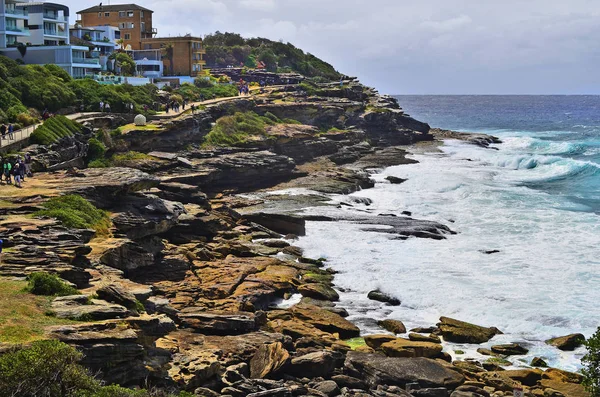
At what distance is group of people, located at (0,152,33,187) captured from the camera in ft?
120

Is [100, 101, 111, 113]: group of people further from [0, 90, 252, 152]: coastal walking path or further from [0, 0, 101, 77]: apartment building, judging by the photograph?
[0, 0, 101, 77]: apartment building

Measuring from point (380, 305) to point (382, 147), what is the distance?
58.3m

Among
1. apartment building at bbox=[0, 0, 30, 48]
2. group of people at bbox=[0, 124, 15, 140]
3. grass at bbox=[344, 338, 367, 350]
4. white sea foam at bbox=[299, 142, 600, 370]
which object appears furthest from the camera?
apartment building at bbox=[0, 0, 30, 48]

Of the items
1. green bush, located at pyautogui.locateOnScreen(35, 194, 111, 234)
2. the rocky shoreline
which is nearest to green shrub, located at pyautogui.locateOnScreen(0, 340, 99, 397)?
the rocky shoreline

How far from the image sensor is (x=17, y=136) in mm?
43438

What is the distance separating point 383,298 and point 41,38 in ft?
164

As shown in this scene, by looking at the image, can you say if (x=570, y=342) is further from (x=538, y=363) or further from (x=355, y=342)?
(x=355, y=342)

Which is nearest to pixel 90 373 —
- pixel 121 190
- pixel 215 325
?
pixel 215 325

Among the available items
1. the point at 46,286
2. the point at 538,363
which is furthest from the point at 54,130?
the point at 538,363

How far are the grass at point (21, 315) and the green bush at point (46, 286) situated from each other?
0.90 feet

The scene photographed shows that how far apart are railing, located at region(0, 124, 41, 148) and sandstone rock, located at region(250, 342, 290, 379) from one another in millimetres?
23397

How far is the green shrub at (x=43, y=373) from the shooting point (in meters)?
15.1

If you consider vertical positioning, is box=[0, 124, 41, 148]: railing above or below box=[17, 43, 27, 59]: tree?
below

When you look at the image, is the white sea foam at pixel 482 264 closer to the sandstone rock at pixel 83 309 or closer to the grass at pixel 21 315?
the sandstone rock at pixel 83 309
